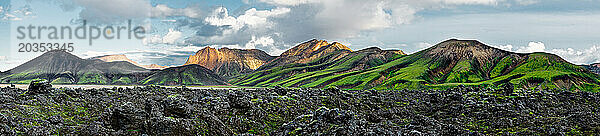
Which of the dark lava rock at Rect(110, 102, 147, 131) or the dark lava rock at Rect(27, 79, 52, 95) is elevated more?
the dark lava rock at Rect(27, 79, 52, 95)

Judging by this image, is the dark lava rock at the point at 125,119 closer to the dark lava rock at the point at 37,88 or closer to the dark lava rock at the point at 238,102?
the dark lava rock at the point at 238,102

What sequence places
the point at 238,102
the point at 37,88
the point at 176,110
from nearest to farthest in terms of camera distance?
the point at 176,110 → the point at 238,102 → the point at 37,88

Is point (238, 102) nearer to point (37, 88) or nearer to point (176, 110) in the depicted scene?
point (176, 110)

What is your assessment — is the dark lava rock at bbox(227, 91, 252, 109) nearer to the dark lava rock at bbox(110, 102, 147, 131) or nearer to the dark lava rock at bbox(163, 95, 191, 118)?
the dark lava rock at bbox(163, 95, 191, 118)

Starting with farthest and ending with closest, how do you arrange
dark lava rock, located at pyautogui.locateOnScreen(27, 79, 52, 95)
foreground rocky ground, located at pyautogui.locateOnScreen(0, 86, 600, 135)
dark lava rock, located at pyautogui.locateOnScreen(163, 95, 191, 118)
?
dark lava rock, located at pyautogui.locateOnScreen(27, 79, 52, 95) → dark lava rock, located at pyautogui.locateOnScreen(163, 95, 191, 118) → foreground rocky ground, located at pyautogui.locateOnScreen(0, 86, 600, 135)

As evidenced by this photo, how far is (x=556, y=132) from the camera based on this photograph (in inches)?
1507

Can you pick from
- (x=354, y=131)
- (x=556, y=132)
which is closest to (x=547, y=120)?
(x=556, y=132)

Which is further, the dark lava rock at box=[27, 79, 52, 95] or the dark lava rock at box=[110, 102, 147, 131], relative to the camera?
the dark lava rock at box=[27, 79, 52, 95]

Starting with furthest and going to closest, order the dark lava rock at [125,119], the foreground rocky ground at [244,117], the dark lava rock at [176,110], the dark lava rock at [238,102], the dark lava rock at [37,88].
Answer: the dark lava rock at [37,88] < the dark lava rock at [238,102] < the dark lava rock at [125,119] < the dark lava rock at [176,110] < the foreground rocky ground at [244,117]

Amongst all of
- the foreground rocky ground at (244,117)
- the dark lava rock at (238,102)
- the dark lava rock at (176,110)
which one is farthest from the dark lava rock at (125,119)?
the dark lava rock at (238,102)

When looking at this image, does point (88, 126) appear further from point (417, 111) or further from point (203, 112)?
point (417, 111)

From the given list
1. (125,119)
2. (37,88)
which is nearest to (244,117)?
(125,119)

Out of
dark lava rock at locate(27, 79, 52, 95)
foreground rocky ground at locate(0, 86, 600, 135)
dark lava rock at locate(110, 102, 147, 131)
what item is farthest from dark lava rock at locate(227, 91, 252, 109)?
dark lava rock at locate(27, 79, 52, 95)

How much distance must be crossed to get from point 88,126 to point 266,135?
1899 centimetres
